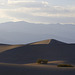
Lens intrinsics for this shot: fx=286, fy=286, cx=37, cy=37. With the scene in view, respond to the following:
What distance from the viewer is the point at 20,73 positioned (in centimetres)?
1518

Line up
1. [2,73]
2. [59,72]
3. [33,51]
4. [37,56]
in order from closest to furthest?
[2,73] → [59,72] → [37,56] → [33,51]

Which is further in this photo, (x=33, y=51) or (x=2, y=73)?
(x=33, y=51)

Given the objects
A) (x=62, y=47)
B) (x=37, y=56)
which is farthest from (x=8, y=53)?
(x=62, y=47)

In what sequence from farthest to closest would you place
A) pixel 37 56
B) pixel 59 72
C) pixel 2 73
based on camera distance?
pixel 37 56, pixel 59 72, pixel 2 73

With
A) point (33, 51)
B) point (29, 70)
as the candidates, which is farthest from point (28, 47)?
point (29, 70)

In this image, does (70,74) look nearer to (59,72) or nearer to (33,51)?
(59,72)

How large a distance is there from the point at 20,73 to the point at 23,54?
21090 millimetres

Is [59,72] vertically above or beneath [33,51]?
above

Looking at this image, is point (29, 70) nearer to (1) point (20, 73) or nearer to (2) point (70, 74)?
(1) point (20, 73)

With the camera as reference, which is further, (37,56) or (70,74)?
(37,56)

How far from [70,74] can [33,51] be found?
21.7 metres

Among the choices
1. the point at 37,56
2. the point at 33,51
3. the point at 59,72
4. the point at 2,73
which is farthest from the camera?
the point at 33,51

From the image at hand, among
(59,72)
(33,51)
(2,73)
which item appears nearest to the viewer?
(2,73)

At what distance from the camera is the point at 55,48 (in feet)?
127
